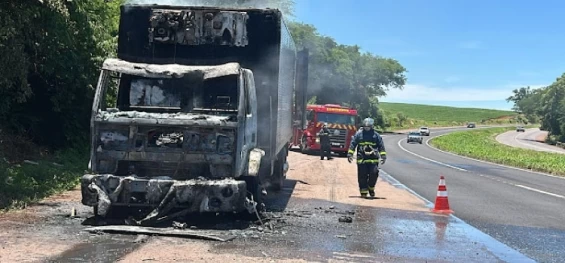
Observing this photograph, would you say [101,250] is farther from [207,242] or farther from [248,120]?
[248,120]

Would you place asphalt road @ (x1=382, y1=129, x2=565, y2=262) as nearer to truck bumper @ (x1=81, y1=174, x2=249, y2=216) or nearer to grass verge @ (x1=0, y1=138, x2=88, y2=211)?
truck bumper @ (x1=81, y1=174, x2=249, y2=216)

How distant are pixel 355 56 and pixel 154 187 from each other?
250ft

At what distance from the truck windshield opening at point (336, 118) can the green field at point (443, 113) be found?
13454 centimetres

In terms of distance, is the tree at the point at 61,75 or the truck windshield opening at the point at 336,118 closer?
the tree at the point at 61,75

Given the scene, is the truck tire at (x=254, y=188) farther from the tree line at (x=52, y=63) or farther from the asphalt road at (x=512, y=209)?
the tree line at (x=52, y=63)

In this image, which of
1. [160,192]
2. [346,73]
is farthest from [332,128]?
[346,73]

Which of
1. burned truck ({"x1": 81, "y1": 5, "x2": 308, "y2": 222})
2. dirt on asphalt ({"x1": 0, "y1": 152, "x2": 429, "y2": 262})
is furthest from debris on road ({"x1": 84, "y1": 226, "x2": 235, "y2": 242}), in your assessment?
burned truck ({"x1": 81, "y1": 5, "x2": 308, "y2": 222})

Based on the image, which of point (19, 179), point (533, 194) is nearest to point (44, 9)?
point (19, 179)

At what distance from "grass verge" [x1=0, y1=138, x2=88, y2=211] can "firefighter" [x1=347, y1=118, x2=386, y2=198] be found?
234 inches

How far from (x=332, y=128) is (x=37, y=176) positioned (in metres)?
20.8

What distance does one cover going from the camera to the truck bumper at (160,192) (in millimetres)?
8398

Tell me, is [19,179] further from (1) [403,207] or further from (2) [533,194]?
(2) [533,194]

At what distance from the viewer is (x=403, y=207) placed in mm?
12547

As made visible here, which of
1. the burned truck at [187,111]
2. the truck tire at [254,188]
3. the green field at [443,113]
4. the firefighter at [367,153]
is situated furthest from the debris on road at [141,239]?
the green field at [443,113]
